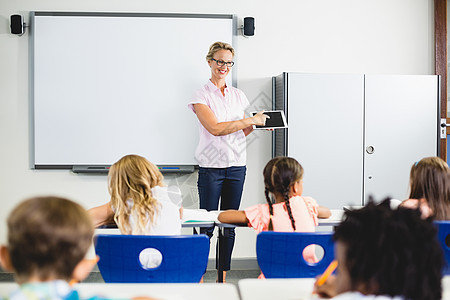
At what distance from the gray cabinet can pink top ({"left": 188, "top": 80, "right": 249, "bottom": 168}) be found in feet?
1.75

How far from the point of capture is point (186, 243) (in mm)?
1790

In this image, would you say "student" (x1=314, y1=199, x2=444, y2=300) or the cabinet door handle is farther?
the cabinet door handle

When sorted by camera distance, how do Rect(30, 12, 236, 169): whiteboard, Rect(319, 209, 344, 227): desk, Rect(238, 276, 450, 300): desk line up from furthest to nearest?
Rect(30, 12, 236, 169): whiteboard → Rect(319, 209, 344, 227): desk → Rect(238, 276, 450, 300): desk

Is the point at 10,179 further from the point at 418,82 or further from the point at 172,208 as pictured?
the point at 418,82

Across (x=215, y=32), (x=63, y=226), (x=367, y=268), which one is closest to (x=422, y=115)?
(x=215, y=32)

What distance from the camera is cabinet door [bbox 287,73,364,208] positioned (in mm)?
3828

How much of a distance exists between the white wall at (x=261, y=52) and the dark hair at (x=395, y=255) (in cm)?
320

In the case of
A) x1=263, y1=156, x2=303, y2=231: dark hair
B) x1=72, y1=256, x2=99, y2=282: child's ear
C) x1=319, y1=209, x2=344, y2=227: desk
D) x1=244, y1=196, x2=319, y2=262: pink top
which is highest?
x1=263, y1=156, x2=303, y2=231: dark hair

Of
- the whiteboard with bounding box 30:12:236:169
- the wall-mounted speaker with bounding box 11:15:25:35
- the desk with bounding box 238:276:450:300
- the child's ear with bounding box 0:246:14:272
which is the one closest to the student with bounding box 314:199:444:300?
the desk with bounding box 238:276:450:300

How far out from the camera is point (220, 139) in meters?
3.43

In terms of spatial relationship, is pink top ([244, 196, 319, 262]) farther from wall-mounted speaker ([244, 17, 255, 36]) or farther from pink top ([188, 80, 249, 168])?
wall-mounted speaker ([244, 17, 255, 36])

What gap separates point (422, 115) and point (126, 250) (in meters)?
2.96

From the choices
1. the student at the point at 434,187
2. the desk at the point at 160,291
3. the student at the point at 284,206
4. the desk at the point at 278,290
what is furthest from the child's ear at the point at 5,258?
the student at the point at 434,187

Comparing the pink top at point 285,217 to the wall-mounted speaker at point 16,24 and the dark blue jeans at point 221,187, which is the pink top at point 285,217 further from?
the wall-mounted speaker at point 16,24
